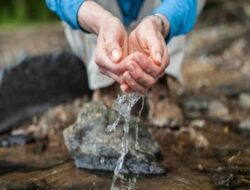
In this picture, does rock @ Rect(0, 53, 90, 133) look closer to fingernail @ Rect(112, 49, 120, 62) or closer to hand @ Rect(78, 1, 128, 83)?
hand @ Rect(78, 1, 128, 83)

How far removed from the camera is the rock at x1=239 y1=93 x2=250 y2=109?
3502mm

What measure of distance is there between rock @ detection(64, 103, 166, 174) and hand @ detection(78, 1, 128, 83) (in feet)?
1.74

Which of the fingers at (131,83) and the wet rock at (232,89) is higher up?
the wet rock at (232,89)

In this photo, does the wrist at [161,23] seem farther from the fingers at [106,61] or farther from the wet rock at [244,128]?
the wet rock at [244,128]

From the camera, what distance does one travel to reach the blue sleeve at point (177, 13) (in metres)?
2.17

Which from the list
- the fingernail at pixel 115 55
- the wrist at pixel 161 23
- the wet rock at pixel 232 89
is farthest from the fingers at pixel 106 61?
the wet rock at pixel 232 89

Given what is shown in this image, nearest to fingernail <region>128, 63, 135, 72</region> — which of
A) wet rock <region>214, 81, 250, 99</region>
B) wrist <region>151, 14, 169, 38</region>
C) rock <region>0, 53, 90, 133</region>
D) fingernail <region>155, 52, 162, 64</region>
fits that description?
fingernail <region>155, 52, 162, 64</region>

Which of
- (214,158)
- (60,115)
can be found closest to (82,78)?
(60,115)

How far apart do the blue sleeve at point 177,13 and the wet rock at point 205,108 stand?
1.11m

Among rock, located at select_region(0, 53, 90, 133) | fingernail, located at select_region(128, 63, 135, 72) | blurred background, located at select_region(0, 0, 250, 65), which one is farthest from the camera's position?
blurred background, located at select_region(0, 0, 250, 65)

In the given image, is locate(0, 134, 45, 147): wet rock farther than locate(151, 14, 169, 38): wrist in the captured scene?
Yes

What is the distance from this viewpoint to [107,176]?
7.69 feet

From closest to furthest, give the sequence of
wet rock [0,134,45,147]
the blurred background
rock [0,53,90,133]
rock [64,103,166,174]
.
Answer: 1. rock [64,103,166,174]
2. wet rock [0,134,45,147]
3. rock [0,53,90,133]
4. the blurred background

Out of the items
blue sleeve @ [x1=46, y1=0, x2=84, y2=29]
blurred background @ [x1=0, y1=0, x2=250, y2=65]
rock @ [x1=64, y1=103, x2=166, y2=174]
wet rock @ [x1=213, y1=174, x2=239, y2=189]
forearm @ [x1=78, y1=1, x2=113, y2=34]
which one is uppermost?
blurred background @ [x1=0, y1=0, x2=250, y2=65]
